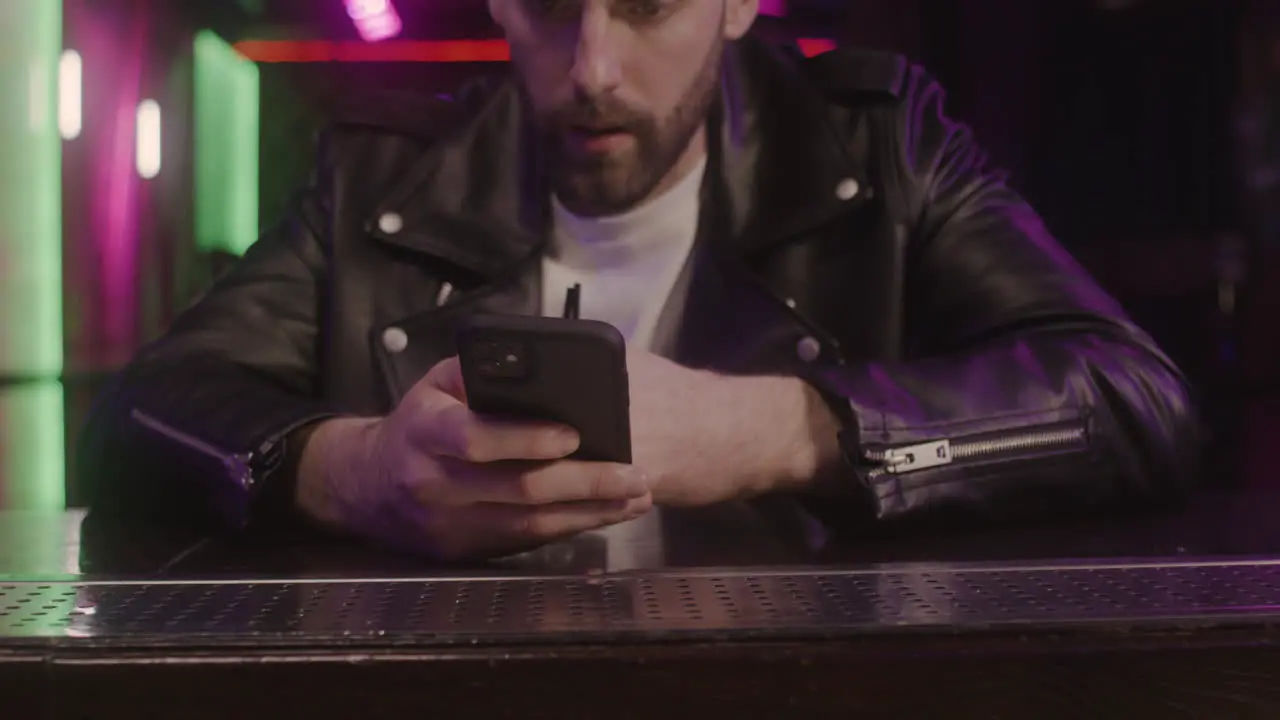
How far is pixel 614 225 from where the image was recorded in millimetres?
1251

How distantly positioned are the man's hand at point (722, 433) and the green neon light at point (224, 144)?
783 millimetres

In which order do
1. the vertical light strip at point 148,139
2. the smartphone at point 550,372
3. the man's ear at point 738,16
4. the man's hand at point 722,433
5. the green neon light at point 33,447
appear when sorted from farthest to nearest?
the vertical light strip at point 148,139 → the green neon light at point 33,447 → the man's ear at point 738,16 → the man's hand at point 722,433 → the smartphone at point 550,372

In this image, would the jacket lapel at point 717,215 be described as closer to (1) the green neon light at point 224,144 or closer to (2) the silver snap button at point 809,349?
(2) the silver snap button at point 809,349

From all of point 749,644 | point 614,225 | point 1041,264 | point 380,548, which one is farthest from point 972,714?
point 614,225

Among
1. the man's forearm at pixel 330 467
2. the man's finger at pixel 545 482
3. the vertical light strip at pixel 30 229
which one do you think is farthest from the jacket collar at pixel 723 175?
the vertical light strip at pixel 30 229

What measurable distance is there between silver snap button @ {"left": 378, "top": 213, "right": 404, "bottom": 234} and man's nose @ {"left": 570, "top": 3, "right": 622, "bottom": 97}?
254mm

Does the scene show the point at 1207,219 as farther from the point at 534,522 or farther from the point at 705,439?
the point at 534,522

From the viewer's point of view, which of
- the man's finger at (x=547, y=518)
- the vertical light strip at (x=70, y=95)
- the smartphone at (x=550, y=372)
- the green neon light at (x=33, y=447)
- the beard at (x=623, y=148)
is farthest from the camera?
the vertical light strip at (x=70, y=95)

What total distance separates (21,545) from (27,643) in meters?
0.36

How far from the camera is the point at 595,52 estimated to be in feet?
3.61

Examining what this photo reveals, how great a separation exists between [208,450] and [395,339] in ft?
1.12

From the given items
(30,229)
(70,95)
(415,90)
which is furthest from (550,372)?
(70,95)

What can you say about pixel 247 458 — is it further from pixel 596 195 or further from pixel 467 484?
pixel 596 195

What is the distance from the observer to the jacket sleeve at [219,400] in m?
0.86
